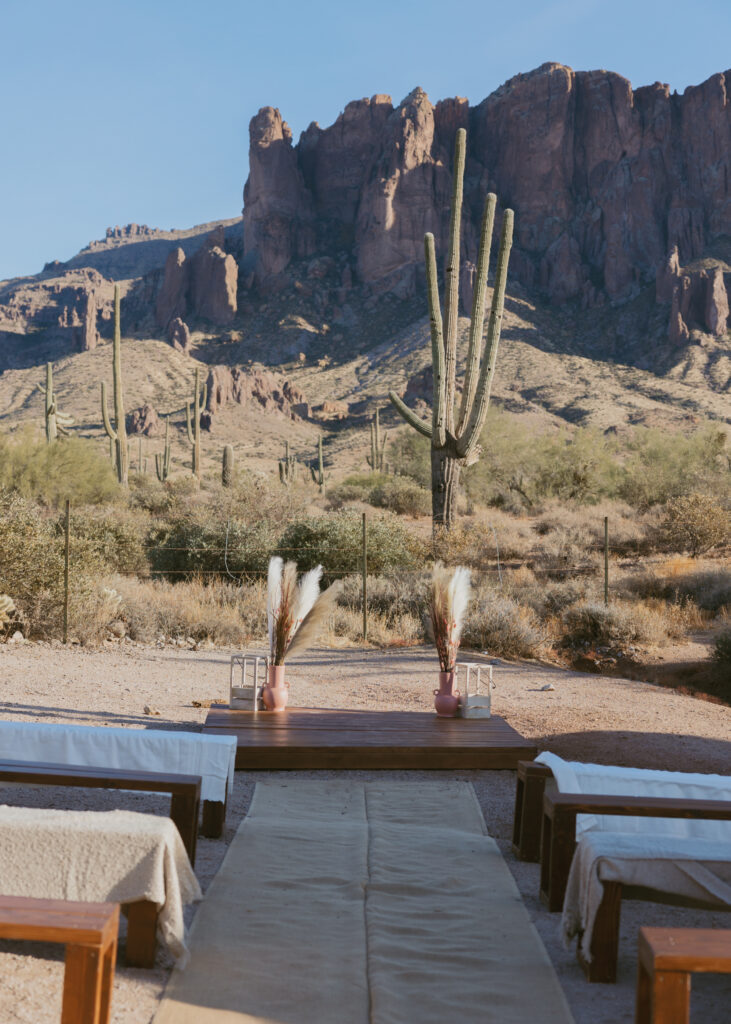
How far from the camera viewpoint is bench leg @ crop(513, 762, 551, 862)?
15.0 feet

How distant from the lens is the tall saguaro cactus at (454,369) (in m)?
15.6

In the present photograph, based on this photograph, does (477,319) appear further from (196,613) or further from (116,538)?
(116,538)

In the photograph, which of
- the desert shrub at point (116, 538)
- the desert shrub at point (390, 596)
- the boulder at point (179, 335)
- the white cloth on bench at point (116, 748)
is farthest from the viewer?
the boulder at point (179, 335)

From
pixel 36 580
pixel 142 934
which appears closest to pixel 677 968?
pixel 142 934

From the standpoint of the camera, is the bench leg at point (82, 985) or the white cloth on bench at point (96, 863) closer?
the bench leg at point (82, 985)

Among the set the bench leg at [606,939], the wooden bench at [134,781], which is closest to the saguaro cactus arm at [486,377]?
the wooden bench at [134,781]

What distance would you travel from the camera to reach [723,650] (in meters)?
11.3

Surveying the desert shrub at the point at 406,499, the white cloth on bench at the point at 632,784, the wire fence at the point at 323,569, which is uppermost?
the desert shrub at the point at 406,499

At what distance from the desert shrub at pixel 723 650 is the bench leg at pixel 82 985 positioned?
10.3m

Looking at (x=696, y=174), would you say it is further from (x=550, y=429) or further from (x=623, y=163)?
(x=550, y=429)

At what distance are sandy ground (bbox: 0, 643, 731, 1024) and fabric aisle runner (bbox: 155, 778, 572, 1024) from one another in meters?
0.13

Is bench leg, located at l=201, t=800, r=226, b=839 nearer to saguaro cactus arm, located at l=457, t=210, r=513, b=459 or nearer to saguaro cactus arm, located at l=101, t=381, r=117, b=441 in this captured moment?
saguaro cactus arm, located at l=457, t=210, r=513, b=459

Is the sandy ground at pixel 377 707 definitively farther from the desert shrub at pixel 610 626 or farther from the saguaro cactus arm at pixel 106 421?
the saguaro cactus arm at pixel 106 421

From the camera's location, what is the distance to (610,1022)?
2.84m
